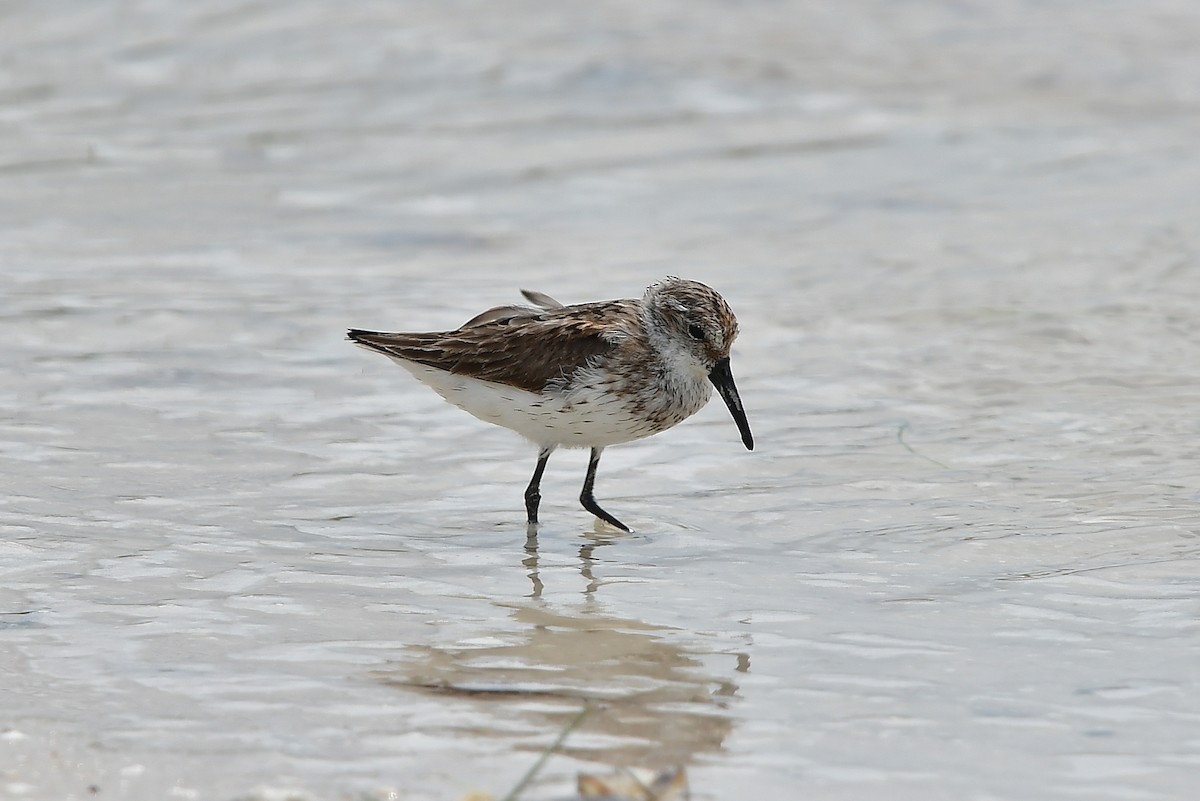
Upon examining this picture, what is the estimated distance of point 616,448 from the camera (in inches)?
319

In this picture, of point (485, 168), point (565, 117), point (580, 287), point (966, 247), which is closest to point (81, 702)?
point (580, 287)

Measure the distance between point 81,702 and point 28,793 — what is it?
632 millimetres

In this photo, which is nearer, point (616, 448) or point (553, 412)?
point (553, 412)

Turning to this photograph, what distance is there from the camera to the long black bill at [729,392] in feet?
22.7

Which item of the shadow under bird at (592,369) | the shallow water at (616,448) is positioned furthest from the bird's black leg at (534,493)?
the shallow water at (616,448)

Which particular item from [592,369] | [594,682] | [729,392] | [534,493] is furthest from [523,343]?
[594,682]

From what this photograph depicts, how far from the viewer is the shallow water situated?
4551 mm

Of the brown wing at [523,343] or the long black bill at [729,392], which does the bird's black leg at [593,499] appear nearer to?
the brown wing at [523,343]

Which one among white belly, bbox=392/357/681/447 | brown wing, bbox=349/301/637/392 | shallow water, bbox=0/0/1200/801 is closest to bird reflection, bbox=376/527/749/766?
shallow water, bbox=0/0/1200/801

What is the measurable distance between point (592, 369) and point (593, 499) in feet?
1.95

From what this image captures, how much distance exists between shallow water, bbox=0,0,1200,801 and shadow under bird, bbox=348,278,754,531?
405 mm

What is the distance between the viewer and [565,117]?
15312 millimetres

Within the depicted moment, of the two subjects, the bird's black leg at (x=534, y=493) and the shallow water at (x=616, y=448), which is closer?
the shallow water at (x=616, y=448)

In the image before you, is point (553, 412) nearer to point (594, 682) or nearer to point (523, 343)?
point (523, 343)
